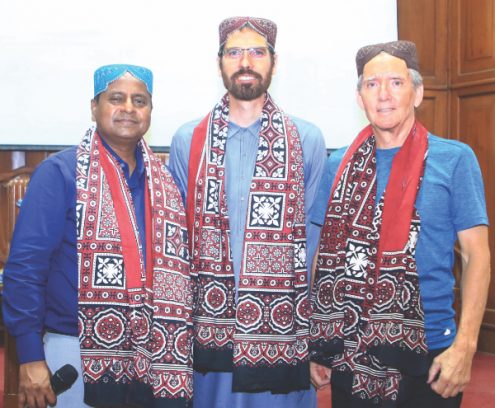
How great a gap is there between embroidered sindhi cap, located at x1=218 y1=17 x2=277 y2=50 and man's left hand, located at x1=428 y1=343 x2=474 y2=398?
3.76ft

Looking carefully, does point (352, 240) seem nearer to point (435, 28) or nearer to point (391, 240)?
point (391, 240)

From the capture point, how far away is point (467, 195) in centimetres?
181

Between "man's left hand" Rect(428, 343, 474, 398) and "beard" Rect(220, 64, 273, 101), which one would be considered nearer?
"man's left hand" Rect(428, 343, 474, 398)

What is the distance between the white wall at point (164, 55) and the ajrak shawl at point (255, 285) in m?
2.04

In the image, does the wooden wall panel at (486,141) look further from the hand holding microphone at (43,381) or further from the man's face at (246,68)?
the hand holding microphone at (43,381)

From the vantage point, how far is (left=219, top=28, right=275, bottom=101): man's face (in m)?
2.23

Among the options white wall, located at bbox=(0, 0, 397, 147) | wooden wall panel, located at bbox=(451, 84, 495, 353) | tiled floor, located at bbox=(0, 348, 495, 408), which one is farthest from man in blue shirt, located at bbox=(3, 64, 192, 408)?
wooden wall panel, located at bbox=(451, 84, 495, 353)

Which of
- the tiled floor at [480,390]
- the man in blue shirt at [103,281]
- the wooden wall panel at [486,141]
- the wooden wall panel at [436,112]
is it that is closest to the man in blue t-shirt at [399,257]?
the man in blue shirt at [103,281]

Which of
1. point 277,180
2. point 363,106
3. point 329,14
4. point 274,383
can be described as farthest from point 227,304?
point 329,14

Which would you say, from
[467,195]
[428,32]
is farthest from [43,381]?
[428,32]

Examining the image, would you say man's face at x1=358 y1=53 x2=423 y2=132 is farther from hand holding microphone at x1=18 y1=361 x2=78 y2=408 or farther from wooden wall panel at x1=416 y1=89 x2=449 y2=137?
wooden wall panel at x1=416 y1=89 x2=449 y2=137

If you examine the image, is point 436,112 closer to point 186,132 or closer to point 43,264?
point 186,132

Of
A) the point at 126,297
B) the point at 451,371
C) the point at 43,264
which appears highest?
the point at 43,264

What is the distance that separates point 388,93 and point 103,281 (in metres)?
0.97
